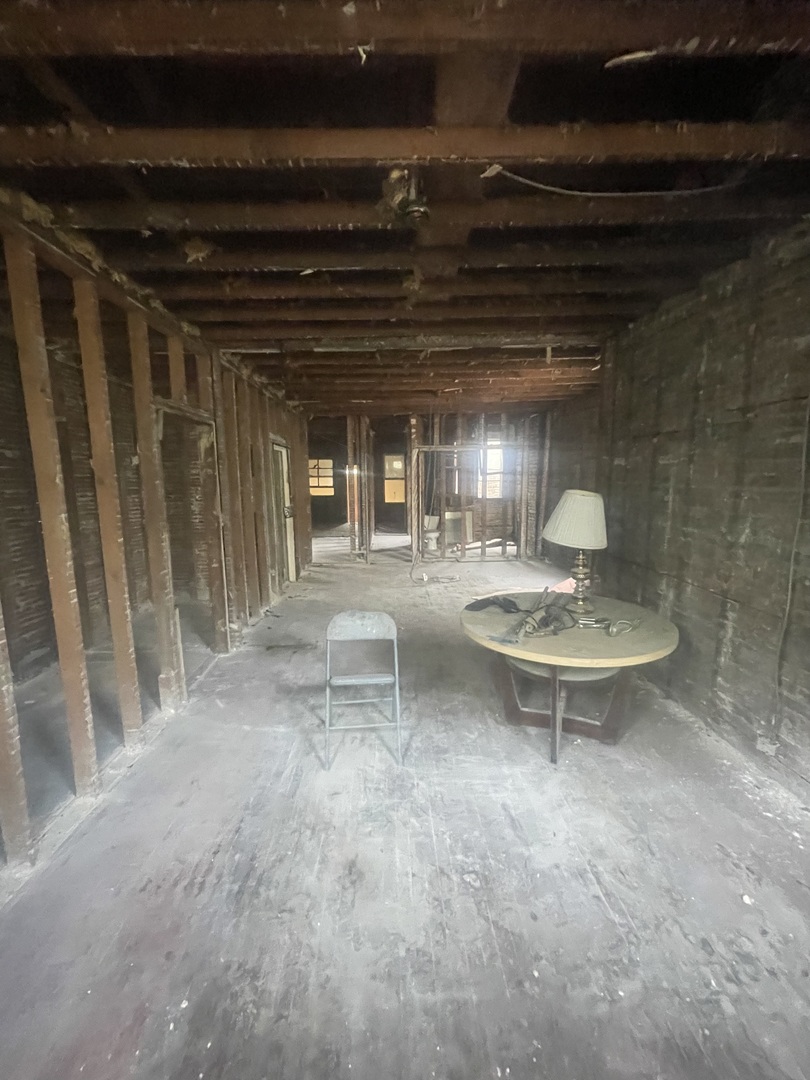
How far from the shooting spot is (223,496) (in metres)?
4.00

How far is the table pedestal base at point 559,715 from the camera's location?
2457 millimetres

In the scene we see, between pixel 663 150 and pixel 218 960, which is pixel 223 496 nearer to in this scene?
pixel 218 960

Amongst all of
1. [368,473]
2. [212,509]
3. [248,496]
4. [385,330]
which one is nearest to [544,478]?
[368,473]

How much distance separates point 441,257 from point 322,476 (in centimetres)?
1231

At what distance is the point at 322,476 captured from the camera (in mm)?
14383

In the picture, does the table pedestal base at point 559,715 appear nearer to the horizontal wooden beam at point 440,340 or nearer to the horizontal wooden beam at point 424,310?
the horizontal wooden beam at point 424,310

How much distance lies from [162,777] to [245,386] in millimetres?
3596

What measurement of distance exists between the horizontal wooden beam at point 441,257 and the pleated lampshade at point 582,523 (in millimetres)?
1233

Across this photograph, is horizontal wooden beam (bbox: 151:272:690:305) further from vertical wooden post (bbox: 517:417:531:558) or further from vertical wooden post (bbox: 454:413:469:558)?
vertical wooden post (bbox: 517:417:531:558)

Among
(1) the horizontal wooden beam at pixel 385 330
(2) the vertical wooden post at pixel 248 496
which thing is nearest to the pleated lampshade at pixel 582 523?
(1) the horizontal wooden beam at pixel 385 330

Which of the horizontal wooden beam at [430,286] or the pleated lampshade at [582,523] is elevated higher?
the horizontal wooden beam at [430,286]

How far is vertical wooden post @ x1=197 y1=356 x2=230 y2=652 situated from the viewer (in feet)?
12.4

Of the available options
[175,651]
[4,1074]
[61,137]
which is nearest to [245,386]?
[175,651]

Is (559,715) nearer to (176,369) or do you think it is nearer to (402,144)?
(402,144)
